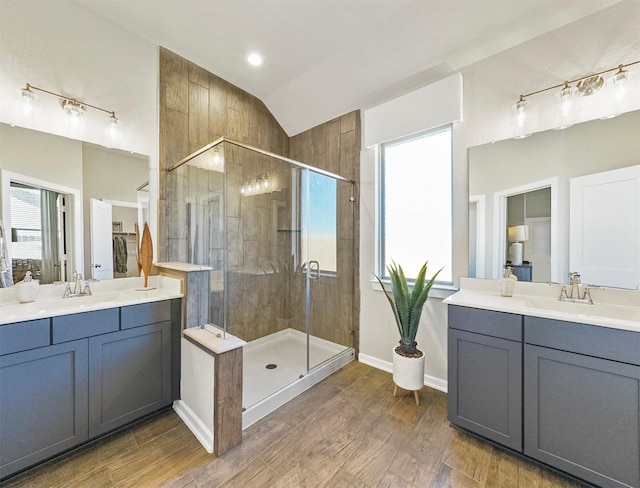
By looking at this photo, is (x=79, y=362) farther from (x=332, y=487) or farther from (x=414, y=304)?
(x=414, y=304)

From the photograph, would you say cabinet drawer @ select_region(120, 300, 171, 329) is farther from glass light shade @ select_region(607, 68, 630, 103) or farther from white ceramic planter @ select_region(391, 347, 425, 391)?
glass light shade @ select_region(607, 68, 630, 103)

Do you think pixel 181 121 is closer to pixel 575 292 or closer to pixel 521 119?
pixel 521 119

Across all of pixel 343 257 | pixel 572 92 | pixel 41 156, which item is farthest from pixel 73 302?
pixel 572 92

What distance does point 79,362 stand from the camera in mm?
1561

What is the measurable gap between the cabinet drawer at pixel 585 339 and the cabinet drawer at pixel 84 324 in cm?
256

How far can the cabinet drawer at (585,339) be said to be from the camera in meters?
1.24

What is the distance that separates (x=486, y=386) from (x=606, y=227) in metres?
1.27

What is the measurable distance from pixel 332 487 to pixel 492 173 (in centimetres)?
239

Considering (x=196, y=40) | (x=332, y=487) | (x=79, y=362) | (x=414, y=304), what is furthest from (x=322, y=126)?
(x=332, y=487)

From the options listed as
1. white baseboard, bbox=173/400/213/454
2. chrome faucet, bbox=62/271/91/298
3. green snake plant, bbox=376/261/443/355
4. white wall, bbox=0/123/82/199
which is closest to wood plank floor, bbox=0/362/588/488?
white baseboard, bbox=173/400/213/454

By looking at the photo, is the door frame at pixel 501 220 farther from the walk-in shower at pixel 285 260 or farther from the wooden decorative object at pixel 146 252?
the wooden decorative object at pixel 146 252

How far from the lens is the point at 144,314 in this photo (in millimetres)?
1832

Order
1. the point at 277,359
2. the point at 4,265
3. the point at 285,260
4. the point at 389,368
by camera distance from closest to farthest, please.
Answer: the point at 4,265
the point at 389,368
the point at 277,359
the point at 285,260

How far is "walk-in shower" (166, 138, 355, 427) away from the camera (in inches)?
99.7
